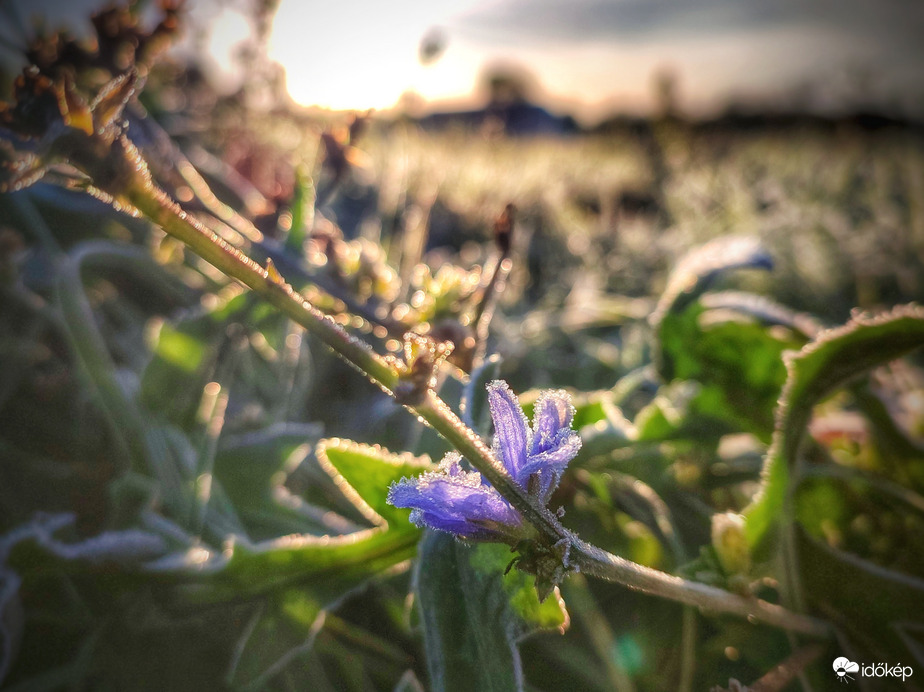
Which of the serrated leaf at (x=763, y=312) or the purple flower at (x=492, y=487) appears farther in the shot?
the serrated leaf at (x=763, y=312)

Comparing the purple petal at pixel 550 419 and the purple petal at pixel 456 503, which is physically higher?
the purple petal at pixel 550 419

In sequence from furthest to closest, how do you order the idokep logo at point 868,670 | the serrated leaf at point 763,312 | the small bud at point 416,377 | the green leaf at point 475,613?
the serrated leaf at point 763,312, the idokep logo at point 868,670, the green leaf at point 475,613, the small bud at point 416,377

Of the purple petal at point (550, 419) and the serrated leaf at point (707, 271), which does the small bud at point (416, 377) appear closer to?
the purple petal at point (550, 419)

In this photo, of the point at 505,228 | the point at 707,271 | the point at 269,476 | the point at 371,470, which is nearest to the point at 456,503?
the point at 371,470

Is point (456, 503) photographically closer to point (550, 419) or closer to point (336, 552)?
point (550, 419)

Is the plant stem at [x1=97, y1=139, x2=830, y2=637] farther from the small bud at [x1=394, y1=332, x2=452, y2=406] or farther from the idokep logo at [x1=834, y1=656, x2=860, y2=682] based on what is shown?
the idokep logo at [x1=834, y1=656, x2=860, y2=682]

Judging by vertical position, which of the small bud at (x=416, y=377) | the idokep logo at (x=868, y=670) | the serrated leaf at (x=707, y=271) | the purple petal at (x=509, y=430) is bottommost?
the idokep logo at (x=868, y=670)

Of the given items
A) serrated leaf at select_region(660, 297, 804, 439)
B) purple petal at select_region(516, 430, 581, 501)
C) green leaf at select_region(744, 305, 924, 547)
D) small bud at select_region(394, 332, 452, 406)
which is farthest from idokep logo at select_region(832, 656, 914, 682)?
small bud at select_region(394, 332, 452, 406)

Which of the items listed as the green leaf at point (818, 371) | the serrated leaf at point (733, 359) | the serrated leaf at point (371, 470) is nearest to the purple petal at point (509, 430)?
the serrated leaf at point (371, 470)
